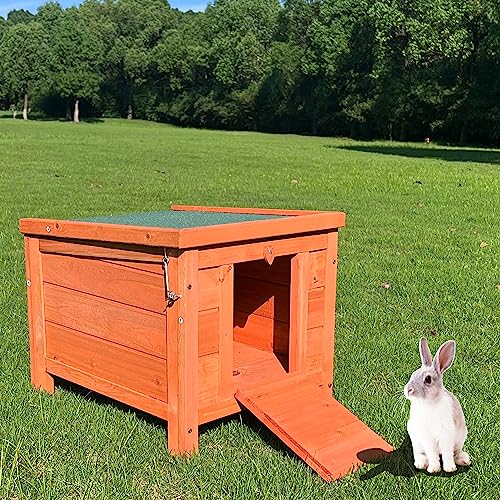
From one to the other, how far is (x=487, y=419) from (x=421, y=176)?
13537 millimetres

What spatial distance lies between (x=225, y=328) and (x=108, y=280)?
66 centimetres

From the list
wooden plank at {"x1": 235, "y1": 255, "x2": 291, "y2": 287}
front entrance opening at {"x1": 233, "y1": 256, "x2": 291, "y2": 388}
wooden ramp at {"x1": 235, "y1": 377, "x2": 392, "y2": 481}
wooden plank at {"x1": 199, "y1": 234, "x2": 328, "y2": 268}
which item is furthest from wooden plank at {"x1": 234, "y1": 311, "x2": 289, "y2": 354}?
wooden plank at {"x1": 199, "y1": 234, "x2": 328, "y2": 268}

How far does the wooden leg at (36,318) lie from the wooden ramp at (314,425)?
1248mm

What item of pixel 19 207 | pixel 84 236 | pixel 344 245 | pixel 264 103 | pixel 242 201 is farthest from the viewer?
pixel 264 103

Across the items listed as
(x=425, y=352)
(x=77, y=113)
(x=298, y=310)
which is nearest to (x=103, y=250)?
(x=298, y=310)

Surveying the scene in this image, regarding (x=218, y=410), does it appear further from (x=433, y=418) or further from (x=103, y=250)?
(x=433, y=418)

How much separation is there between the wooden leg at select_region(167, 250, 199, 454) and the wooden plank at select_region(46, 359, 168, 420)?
0.35 ft

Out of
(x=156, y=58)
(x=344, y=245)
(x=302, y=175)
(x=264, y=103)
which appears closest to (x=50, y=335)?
(x=344, y=245)

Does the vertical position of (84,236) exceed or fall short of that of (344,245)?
it exceeds it

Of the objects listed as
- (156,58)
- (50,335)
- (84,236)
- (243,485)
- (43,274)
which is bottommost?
(243,485)

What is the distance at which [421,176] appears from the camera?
16.5 metres

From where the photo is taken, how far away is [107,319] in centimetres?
358

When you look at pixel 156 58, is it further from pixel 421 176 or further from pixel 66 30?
pixel 421 176

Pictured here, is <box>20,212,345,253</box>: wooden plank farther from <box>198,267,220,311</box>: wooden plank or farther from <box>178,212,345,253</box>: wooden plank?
<box>198,267,220,311</box>: wooden plank
